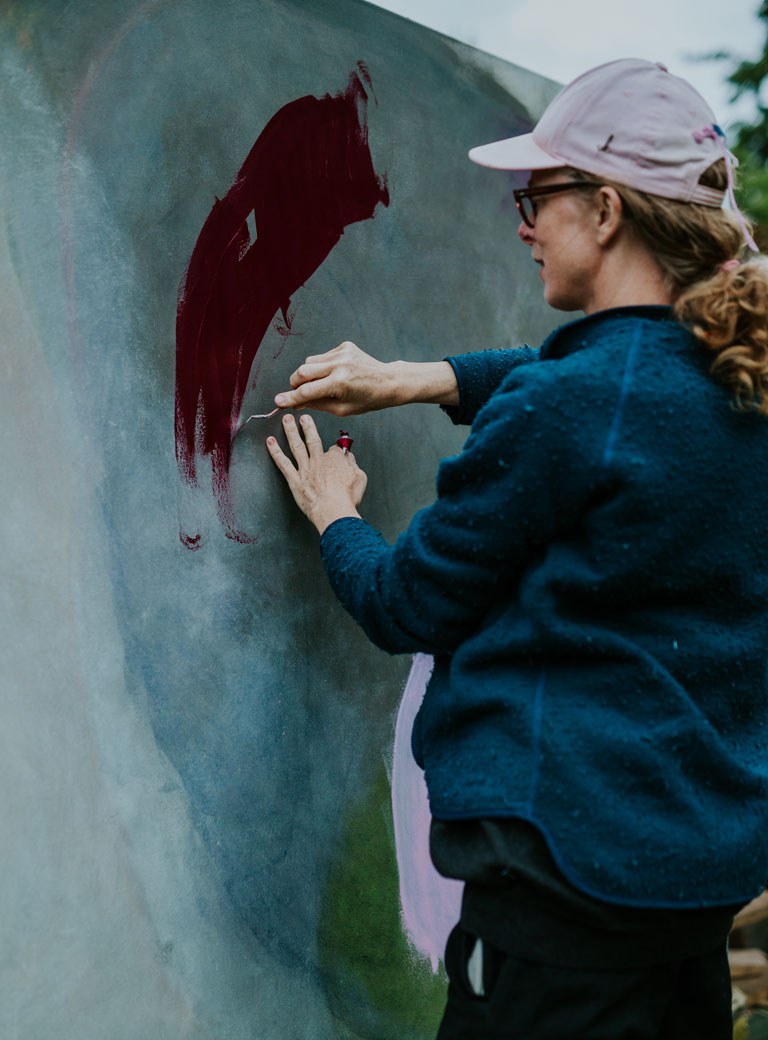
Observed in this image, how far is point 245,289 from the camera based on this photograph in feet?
6.06

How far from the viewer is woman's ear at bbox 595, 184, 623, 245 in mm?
1432

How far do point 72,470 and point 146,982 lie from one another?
813mm

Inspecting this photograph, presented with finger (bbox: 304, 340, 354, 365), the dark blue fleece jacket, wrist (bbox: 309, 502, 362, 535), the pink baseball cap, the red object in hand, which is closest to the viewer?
the dark blue fleece jacket

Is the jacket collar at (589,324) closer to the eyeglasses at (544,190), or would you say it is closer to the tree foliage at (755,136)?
the eyeglasses at (544,190)

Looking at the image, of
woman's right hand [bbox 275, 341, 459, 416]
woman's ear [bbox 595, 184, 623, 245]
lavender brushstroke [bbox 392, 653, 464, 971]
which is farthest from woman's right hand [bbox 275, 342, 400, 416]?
lavender brushstroke [bbox 392, 653, 464, 971]

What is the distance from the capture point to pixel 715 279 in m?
1.37

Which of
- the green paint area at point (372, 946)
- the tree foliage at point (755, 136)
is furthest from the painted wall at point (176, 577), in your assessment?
the tree foliage at point (755, 136)

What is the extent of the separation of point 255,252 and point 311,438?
0.35m

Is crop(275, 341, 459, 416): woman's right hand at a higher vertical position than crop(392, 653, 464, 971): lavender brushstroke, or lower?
higher

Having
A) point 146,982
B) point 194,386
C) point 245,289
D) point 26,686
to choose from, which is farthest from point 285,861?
point 245,289

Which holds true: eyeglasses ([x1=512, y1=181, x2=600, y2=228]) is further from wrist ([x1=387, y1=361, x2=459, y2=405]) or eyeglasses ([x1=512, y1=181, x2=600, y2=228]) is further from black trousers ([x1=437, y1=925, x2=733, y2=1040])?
black trousers ([x1=437, y1=925, x2=733, y2=1040])

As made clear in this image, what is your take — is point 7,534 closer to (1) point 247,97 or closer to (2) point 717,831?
(1) point 247,97

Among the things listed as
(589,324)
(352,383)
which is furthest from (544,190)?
(352,383)

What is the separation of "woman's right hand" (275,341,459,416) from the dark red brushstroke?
11 centimetres
